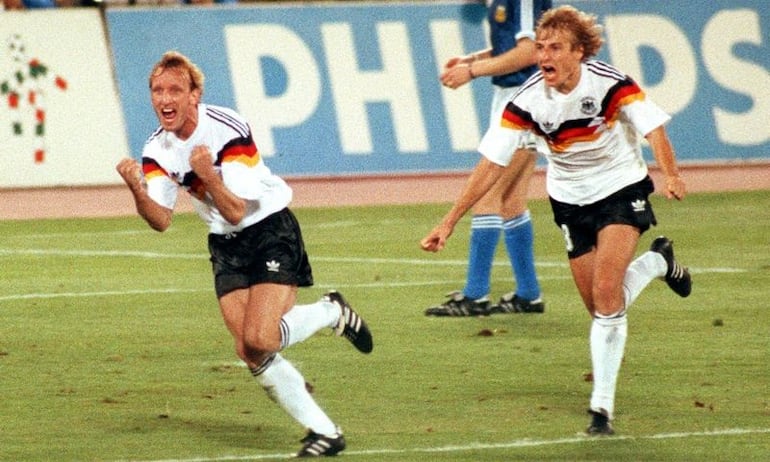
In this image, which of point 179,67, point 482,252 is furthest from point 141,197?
point 482,252

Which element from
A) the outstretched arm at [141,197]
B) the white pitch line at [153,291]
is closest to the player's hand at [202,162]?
the outstretched arm at [141,197]

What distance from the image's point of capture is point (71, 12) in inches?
824

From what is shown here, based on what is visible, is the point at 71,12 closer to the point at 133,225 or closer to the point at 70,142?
the point at 70,142

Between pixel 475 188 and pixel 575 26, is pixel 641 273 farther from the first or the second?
pixel 575 26

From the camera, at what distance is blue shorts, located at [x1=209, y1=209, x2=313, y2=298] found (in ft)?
27.4

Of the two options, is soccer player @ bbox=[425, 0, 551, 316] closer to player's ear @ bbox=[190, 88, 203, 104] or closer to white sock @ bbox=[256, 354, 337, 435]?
player's ear @ bbox=[190, 88, 203, 104]

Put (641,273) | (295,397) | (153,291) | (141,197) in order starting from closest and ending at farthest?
1. (295,397)
2. (141,197)
3. (641,273)
4. (153,291)

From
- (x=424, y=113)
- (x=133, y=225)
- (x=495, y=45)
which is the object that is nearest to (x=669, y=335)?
(x=495, y=45)

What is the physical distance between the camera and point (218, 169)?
26.7 ft

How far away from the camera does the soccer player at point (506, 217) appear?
11977mm

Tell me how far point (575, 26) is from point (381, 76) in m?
13.1

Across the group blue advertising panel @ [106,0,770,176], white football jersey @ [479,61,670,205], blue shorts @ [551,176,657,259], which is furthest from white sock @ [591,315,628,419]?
blue advertising panel @ [106,0,770,176]

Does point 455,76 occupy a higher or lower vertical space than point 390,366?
higher

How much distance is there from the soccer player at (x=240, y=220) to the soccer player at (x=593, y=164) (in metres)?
0.68
